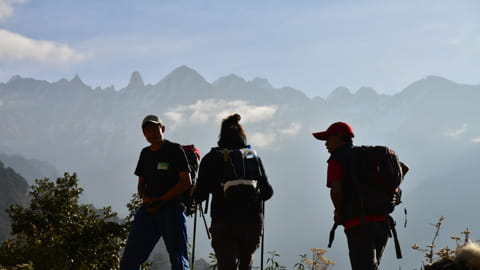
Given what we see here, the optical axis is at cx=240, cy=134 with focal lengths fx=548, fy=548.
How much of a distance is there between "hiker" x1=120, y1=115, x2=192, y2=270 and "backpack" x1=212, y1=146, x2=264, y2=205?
25.8 inches

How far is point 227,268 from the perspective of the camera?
16.5 feet

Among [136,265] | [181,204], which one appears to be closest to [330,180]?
[181,204]

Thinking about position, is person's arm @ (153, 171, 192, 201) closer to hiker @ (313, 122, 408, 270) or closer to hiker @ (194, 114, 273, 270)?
hiker @ (194, 114, 273, 270)

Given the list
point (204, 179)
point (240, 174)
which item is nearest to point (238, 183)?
point (240, 174)

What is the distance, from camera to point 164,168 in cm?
577

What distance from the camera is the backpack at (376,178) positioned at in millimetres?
4887

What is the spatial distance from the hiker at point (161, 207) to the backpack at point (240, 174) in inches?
25.8

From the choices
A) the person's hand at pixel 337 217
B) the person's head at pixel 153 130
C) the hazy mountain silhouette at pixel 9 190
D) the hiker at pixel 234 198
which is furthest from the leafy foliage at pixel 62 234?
the hazy mountain silhouette at pixel 9 190

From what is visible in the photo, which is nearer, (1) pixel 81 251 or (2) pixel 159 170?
(2) pixel 159 170

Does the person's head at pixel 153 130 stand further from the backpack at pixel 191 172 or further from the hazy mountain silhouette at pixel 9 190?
the hazy mountain silhouette at pixel 9 190

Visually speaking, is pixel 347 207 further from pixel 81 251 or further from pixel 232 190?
pixel 81 251

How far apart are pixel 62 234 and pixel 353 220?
708 centimetres

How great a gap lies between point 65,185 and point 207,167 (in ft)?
27.7

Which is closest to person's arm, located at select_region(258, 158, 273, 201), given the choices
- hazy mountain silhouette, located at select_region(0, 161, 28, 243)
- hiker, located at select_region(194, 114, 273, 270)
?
hiker, located at select_region(194, 114, 273, 270)
